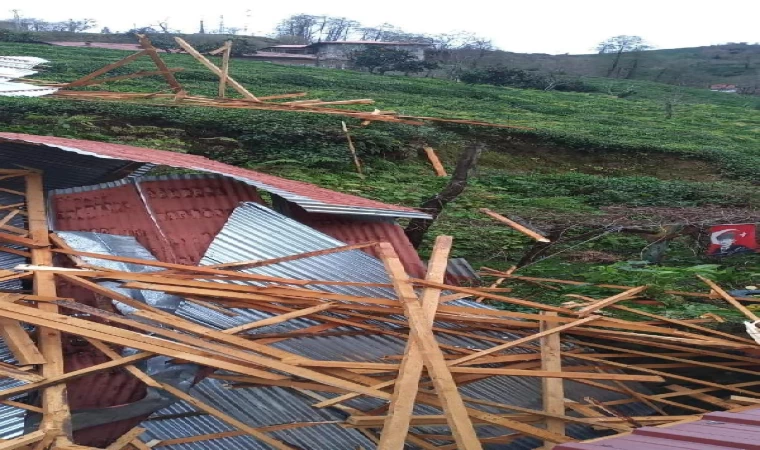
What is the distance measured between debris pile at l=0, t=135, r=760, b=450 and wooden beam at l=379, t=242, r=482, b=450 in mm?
11

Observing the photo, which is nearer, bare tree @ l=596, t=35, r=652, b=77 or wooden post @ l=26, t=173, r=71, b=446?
wooden post @ l=26, t=173, r=71, b=446

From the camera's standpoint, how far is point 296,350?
4.05 metres

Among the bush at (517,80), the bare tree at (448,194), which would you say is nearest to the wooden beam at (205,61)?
the bare tree at (448,194)

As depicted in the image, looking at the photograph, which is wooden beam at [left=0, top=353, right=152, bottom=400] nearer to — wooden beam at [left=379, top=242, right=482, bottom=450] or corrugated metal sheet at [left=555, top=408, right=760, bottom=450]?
wooden beam at [left=379, top=242, right=482, bottom=450]

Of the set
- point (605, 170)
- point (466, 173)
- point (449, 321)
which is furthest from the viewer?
point (605, 170)

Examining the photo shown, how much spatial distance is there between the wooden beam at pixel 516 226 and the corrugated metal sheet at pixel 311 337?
3444 millimetres

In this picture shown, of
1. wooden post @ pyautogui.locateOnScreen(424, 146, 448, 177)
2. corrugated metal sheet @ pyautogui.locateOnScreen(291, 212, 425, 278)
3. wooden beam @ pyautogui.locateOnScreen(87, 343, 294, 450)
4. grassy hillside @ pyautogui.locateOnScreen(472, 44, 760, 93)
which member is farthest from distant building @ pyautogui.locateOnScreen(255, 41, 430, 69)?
wooden beam @ pyautogui.locateOnScreen(87, 343, 294, 450)

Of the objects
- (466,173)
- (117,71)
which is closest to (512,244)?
(466,173)

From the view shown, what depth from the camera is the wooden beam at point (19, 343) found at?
335 cm

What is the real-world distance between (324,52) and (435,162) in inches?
1155

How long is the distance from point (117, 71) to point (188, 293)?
2191cm

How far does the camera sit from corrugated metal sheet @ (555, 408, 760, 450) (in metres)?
2.46

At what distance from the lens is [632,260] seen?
759 cm

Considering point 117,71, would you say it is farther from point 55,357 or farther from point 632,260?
point 55,357
